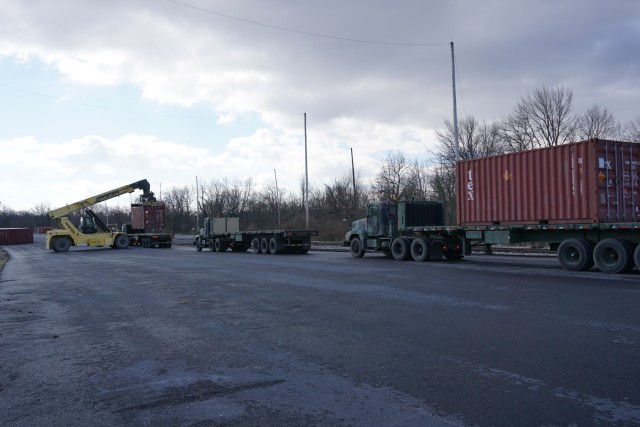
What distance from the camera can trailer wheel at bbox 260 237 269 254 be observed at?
3112cm

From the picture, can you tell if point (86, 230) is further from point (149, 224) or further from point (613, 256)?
point (613, 256)

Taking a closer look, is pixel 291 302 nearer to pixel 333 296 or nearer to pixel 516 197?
pixel 333 296

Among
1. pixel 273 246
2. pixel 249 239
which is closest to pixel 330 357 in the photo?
pixel 273 246

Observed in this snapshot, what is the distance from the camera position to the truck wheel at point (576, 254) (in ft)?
51.1

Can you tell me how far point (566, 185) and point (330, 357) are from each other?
12639 millimetres

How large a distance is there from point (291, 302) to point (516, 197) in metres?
10.3

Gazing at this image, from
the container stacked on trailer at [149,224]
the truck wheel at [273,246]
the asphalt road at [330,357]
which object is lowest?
the asphalt road at [330,357]

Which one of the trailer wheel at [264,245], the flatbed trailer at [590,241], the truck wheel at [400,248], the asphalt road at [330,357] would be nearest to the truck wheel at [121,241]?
the trailer wheel at [264,245]

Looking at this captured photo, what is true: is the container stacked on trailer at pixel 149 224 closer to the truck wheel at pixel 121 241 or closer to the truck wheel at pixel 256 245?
the truck wheel at pixel 121 241

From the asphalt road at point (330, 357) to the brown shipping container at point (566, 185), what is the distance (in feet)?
12.6

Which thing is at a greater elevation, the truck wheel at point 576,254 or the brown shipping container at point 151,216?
the brown shipping container at point 151,216

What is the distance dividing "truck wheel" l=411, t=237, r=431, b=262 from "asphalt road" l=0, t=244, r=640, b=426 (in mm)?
8550

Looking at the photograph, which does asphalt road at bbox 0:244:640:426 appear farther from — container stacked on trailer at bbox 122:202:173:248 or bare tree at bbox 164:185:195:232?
bare tree at bbox 164:185:195:232

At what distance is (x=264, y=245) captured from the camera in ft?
103
